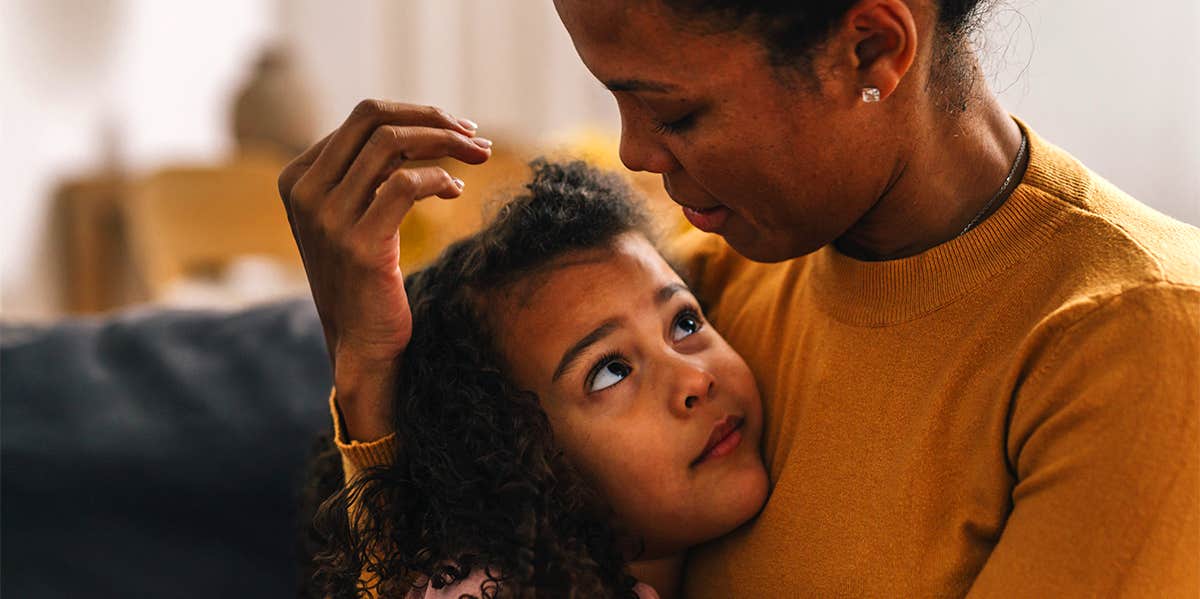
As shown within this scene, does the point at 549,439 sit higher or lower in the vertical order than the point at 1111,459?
lower

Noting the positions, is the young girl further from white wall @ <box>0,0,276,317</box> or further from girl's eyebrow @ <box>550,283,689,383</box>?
white wall @ <box>0,0,276,317</box>

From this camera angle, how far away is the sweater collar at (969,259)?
105cm

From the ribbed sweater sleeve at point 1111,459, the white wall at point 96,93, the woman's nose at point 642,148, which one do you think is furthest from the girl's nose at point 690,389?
the white wall at point 96,93

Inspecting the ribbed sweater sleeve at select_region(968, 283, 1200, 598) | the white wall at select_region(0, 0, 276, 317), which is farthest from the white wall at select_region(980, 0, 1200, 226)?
the white wall at select_region(0, 0, 276, 317)

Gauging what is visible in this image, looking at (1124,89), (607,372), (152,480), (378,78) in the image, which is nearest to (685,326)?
(607,372)

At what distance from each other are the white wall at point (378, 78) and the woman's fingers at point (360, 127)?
145 centimetres

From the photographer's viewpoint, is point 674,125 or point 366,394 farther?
point 366,394

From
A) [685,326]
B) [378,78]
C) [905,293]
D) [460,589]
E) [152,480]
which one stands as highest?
[905,293]

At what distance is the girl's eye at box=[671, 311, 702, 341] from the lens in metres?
1.28

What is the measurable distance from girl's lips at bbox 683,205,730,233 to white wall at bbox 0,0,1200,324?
4.24ft

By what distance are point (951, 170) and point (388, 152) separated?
0.51m

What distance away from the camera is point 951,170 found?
3.61ft

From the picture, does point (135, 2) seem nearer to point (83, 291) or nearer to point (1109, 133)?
point (83, 291)

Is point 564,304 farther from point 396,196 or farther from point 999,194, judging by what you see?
point 999,194
